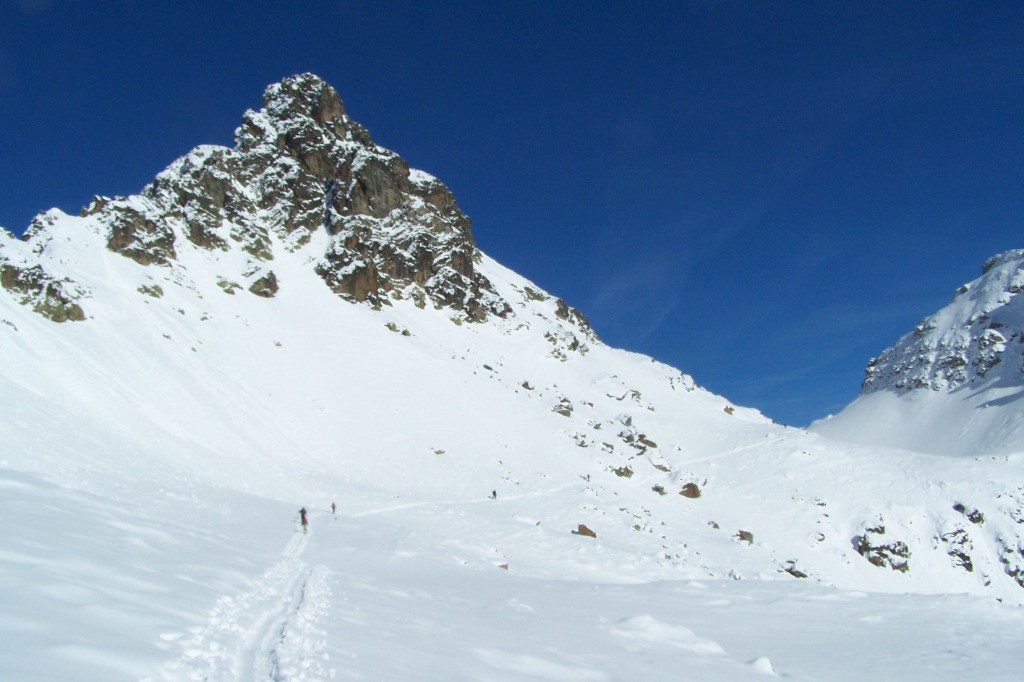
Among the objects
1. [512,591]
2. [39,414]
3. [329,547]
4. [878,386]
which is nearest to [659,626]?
[512,591]

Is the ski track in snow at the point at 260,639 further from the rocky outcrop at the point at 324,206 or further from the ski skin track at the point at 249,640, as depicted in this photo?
the rocky outcrop at the point at 324,206

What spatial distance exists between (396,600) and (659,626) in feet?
17.2

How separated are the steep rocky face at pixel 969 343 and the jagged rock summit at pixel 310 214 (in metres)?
55.8

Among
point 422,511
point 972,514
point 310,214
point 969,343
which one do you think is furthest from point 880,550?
point 969,343

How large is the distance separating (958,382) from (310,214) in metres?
93.4

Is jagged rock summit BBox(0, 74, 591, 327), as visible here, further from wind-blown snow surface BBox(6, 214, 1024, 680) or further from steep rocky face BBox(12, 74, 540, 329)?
wind-blown snow surface BBox(6, 214, 1024, 680)

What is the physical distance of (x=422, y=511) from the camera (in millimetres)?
26969

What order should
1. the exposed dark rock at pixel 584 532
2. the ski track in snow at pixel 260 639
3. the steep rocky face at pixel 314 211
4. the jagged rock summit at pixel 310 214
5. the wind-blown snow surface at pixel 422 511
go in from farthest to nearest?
the steep rocky face at pixel 314 211
the jagged rock summit at pixel 310 214
the exposed dark rock at pixel 584 532
the wind-blown snow surface at pixel 422 511
the ski track in snow at pixel 260 639

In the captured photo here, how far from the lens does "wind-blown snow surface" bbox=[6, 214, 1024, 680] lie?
733 centimetres

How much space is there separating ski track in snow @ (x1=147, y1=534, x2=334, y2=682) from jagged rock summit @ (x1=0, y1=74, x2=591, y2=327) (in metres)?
47.9

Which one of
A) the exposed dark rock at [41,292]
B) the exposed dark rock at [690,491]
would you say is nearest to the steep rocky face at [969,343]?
the exposed dark rock at [690,491]

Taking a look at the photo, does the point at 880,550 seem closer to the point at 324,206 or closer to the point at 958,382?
the point at 958,382

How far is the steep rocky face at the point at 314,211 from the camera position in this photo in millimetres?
54938

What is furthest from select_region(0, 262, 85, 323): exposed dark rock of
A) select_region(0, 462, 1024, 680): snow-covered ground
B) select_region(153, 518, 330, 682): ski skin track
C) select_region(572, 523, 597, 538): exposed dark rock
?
select_region(572, 523, 597, 538): exposed dark rock
